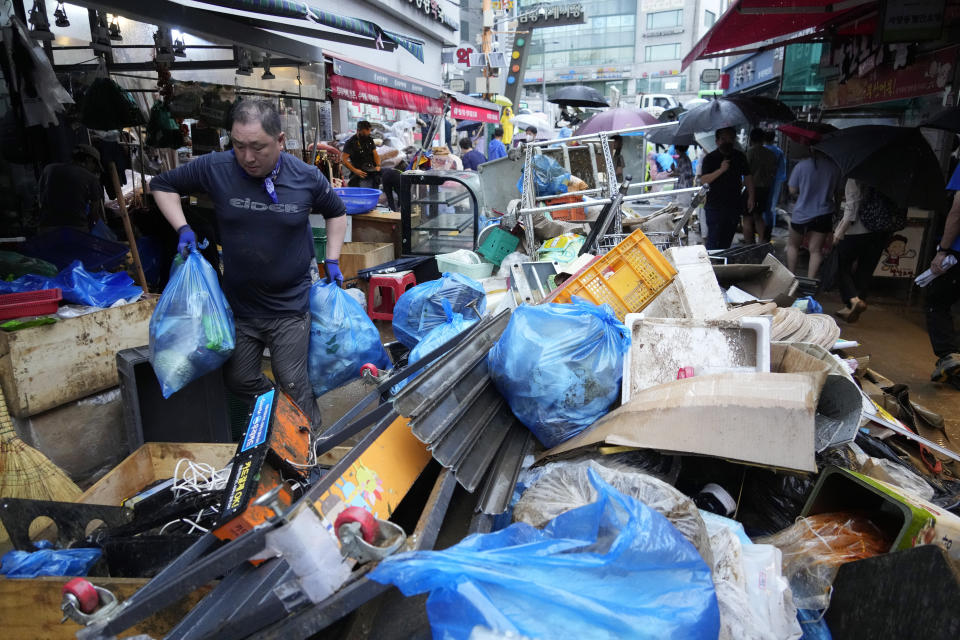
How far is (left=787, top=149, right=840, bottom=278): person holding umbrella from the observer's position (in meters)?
6.68

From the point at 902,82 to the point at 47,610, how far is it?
8878mm

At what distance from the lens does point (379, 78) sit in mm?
8117

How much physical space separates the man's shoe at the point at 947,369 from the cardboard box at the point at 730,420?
10.8ft

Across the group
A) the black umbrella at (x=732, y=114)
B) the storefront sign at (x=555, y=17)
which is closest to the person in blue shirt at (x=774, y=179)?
the black umbrella at (x=732, y=114)

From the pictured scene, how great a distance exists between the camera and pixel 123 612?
134cm

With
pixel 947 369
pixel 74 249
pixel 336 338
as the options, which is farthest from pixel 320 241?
pixel 947 369

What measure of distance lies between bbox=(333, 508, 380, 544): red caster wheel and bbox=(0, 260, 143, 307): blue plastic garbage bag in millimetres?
3197

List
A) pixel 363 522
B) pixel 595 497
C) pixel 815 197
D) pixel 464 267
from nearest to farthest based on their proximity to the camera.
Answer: pixel 363 522, pixel 595 497, pixel 464 267, pixel 815 197

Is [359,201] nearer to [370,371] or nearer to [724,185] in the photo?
[370,371]

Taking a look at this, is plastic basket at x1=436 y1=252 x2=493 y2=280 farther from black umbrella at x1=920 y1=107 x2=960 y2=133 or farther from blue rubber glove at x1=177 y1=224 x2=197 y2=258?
black umbrella at x1=920 y1=107 x2=960 y2=133

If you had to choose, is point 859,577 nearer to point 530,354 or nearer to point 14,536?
point 530,354

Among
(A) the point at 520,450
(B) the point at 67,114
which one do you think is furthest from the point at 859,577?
(B) the point at 67,114

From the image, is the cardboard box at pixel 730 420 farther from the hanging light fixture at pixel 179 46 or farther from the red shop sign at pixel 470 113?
the red shop sign at pixel 470 113

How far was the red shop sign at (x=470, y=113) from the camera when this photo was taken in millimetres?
12703
